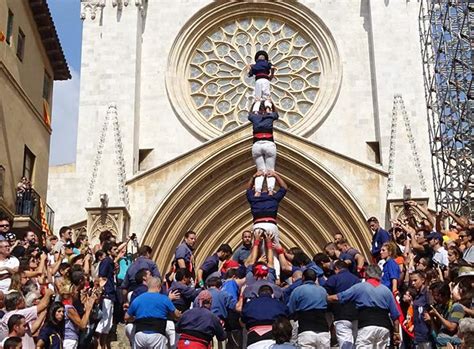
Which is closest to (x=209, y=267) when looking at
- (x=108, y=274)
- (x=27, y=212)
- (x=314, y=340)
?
(x=108, y=274)

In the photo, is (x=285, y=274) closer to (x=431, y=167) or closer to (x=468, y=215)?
(x=468, y=215)

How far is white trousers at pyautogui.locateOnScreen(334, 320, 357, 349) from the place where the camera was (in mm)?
9789

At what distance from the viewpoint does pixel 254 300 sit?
9.20 metres

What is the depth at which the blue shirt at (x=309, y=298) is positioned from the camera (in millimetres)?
9422

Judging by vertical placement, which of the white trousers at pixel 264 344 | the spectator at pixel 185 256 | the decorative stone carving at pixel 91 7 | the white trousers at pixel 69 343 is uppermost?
the decorative stone carving at pixel 91 7

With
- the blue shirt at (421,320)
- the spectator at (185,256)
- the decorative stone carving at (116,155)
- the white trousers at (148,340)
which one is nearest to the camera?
the white trousers at (148,340)

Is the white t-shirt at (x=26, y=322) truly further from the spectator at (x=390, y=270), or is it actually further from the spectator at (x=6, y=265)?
the spectator at (x=390, y=270)

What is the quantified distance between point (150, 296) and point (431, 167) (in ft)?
52.6

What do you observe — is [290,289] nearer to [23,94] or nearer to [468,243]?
[468,243]

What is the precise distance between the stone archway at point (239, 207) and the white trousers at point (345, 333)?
11629mm

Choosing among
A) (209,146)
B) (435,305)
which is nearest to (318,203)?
(209,146)

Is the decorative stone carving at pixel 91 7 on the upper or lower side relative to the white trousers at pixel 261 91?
upper

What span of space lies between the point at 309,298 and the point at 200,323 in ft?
4.92

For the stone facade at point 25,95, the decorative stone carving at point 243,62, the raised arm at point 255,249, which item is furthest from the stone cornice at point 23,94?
the raised arm at point 255,249
